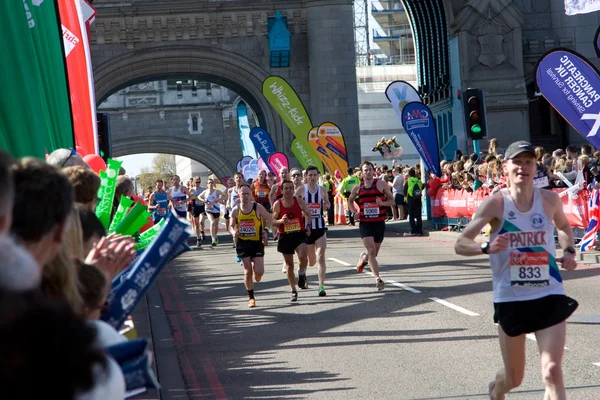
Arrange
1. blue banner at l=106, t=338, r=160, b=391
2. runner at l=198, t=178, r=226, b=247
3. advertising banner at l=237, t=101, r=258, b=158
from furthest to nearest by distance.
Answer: advertising banner at l=237, t=101, r=258, b=158, runner at l=198, t=178, r=226, b=247, blue banner at l=106, t=338, r=160, b=391

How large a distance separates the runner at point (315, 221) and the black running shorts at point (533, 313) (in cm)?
864

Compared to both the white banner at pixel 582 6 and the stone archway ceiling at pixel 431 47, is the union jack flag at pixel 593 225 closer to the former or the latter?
the white banner at pixel 582 6

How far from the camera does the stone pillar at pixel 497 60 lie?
3472cm

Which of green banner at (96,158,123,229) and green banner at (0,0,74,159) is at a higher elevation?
green banner at (0,0,74,159)

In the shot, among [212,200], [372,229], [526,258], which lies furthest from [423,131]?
[526,258]

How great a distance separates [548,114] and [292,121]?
1098 centimetres

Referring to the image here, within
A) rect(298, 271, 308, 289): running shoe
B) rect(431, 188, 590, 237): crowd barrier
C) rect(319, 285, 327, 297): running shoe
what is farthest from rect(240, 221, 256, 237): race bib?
rect(431, 188, 590, 237): crowd barrier

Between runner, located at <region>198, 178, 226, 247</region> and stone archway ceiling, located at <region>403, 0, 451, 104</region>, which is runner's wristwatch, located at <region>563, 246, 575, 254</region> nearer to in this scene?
runner, located at <region>198, 178, 226, 247</region>

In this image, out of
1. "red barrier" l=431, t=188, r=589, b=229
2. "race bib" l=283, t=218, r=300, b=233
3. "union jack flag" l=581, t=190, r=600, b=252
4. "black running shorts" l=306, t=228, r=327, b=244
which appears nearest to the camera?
"race bib" l=283, t=218, r=300, b=233

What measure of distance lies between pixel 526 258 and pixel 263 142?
32045 mm

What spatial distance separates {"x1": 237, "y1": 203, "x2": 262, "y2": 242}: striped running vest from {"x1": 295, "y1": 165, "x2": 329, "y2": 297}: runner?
1.21 metres

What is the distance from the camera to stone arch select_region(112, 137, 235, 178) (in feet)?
222

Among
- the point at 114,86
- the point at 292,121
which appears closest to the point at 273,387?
the point at 292,121

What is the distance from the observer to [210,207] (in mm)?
26484
